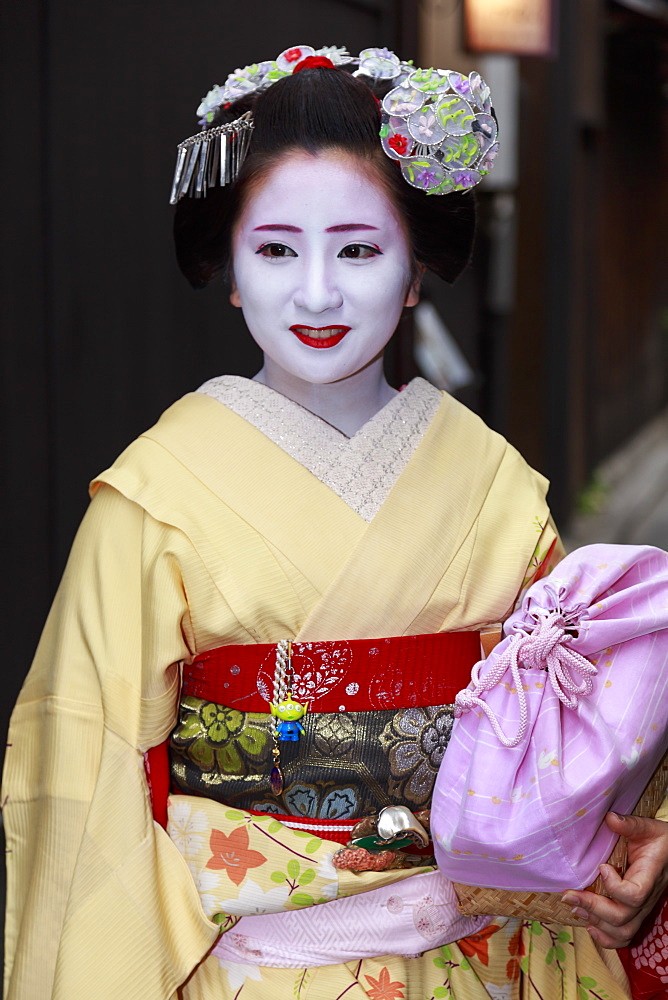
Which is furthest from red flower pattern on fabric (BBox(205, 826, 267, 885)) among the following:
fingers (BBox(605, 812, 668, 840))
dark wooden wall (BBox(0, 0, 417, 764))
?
dark wooden wall (BBox(0, 0, 417, 764))

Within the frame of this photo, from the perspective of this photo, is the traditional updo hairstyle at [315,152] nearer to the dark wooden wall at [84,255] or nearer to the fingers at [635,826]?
the fingers at [635,826]

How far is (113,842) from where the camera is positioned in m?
1.62

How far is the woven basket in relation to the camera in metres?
1.61

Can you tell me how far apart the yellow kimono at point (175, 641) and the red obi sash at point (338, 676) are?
27 mm

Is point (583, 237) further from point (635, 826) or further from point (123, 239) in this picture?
point (635, 826)

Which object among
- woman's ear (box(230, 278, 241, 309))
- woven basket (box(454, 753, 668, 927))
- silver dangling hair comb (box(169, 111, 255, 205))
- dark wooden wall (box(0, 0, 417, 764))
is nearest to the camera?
woven basket (box(454, 753, 668, 927))

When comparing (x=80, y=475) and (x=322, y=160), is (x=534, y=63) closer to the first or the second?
(x=80, y=475)

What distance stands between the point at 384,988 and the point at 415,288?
1.12m

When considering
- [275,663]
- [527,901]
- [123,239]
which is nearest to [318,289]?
[275,663]

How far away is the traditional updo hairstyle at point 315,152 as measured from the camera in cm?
169

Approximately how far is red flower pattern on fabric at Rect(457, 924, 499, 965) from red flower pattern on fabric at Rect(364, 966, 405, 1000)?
142 mm

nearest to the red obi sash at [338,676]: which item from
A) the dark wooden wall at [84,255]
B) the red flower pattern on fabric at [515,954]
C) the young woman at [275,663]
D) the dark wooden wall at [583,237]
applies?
the young woman at [275,663]

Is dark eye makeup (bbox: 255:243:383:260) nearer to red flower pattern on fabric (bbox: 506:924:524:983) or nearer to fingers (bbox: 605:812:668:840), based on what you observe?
fingers (bbox: 605:812:668:840)

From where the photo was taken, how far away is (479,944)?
1775mm
